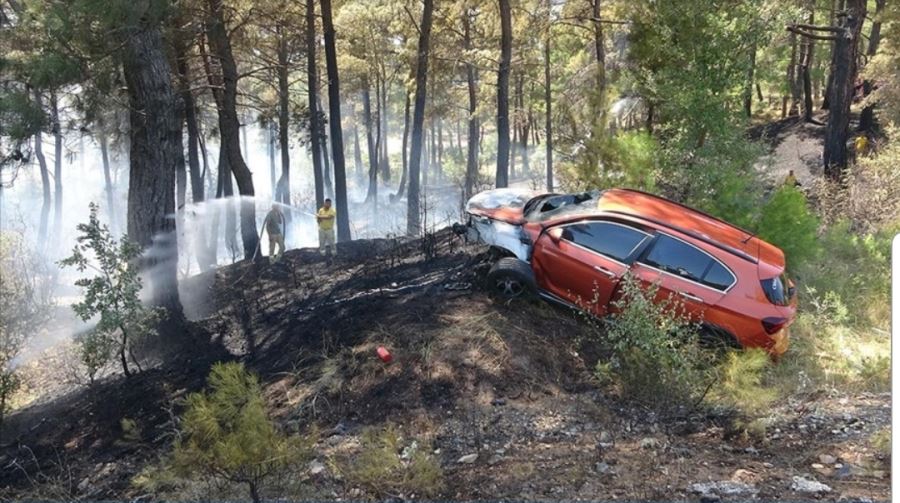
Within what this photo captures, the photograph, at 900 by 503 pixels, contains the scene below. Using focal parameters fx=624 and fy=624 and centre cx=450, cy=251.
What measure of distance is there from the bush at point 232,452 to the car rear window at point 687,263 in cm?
427

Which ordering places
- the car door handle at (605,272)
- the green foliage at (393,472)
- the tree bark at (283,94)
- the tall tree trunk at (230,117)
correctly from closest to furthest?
the green foliage at (393,472), the car door handle at (605,272), the tall tree trunk at (230,117), the tree bark at (283,94)

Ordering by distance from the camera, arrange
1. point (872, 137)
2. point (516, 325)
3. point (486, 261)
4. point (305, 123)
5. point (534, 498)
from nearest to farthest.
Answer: point (534, 498) → point (516, 325) → point (486, 261) → point (305, 123) → point (872, 137)

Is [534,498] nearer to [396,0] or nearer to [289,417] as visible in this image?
[289,417]

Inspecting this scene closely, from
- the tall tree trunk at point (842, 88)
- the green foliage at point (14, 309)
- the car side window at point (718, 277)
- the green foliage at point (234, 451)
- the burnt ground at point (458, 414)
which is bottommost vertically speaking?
the green foliage at point (14, 309)

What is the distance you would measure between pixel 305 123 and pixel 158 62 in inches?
383

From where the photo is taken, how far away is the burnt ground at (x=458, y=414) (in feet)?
14.0

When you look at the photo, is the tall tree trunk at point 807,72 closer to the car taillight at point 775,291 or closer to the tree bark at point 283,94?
the tree bark at point 283,94

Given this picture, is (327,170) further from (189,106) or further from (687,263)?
(687,263)

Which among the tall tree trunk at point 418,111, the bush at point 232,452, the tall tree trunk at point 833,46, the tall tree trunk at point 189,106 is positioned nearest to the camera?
the bush at point 232,452

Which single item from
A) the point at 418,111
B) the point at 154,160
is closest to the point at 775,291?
the point at 154,160

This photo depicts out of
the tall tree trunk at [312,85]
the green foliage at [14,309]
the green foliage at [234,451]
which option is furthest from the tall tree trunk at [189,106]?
the green foliage at [234,451]

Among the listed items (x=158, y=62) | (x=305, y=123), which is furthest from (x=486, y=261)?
(x=305, y=123)

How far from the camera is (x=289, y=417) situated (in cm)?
583

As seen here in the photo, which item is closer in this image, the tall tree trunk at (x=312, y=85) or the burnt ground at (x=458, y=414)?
the burnt ground at (x=458, y=414)
